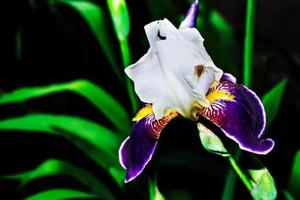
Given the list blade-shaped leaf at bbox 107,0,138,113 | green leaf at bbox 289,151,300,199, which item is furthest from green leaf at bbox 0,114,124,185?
green leaf at bbox 289,151,300,199

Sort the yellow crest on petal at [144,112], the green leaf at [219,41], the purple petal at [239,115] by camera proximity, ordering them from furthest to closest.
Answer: the green leaf at [219,41]
the yellow crest on petal at [144,112]
the purple petal at [239,115]

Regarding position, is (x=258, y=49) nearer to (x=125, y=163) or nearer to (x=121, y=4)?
(x=121, y=4)

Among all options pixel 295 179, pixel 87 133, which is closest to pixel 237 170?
pixel 295 179

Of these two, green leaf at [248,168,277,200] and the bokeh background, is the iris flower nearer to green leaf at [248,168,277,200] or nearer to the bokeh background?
green leaf at [248,168,277,200]

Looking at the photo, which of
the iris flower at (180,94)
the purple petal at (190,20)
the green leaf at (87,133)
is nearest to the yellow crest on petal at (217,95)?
the iris flower at (180,94)

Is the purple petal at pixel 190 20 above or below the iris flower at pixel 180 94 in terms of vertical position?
above

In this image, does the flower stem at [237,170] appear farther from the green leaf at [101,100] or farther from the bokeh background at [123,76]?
the green leaf at [101,100]

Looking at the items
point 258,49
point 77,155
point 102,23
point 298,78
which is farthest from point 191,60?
point 258,49

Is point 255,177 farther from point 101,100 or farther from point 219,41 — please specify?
point 219,41
